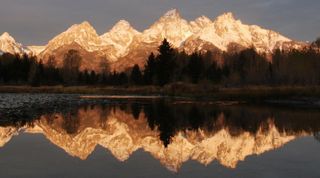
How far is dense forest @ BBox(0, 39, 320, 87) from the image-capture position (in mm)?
119562

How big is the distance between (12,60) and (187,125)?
14733 cm

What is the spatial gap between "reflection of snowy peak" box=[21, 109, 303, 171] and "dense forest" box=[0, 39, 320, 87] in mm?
77491

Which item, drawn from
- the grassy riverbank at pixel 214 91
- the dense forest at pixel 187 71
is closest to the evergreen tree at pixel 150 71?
the dense forest at pixel 187 71

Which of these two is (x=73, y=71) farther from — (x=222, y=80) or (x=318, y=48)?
(x=318, y=48)

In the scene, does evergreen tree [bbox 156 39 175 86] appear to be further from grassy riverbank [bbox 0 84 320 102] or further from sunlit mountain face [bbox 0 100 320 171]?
sunlit mountain face [bbox 0 100 320 171]

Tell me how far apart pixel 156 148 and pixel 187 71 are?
342 feet

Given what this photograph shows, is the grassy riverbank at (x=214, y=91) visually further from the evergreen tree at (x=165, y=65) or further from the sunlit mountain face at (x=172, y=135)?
the sunlit mountain face at (x=172, y=135)

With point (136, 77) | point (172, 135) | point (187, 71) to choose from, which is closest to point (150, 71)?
point (187, 71)

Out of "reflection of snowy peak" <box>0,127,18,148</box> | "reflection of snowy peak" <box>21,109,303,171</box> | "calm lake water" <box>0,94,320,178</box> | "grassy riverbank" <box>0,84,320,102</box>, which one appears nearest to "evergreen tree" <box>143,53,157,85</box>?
"grassy riverbank" <box>0,84,320,102</box>

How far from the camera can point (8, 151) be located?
20.4 m

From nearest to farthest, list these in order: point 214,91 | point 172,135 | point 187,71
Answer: point 172,135
point 214,91
point 187,71

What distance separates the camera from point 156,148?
22422 mm

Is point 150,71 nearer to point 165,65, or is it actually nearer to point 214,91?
point 165,65

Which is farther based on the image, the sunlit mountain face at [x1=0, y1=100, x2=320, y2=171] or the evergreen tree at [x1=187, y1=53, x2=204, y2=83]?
the evergreen tree at [x1=187, y1=53, x2=204, y2=83]
